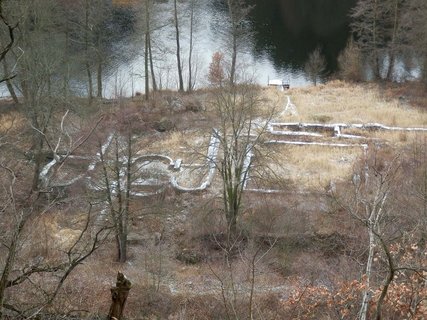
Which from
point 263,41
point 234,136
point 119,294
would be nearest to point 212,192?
point 234,136

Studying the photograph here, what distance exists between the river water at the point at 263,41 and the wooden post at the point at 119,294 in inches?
1192

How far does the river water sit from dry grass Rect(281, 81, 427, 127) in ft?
12.8

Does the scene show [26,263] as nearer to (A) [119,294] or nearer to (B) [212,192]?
(A) [119,294]

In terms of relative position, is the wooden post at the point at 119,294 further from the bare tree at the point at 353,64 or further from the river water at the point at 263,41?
the bare tree at the point at 353,64

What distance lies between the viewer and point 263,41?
4312cm

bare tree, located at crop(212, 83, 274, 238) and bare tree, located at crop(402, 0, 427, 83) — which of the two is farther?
bare tree, located at crop(402, 0, 427, 83)

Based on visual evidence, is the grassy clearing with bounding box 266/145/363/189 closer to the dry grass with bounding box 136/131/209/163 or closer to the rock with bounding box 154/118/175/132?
the dry grass with bounding box 136/131/209/163

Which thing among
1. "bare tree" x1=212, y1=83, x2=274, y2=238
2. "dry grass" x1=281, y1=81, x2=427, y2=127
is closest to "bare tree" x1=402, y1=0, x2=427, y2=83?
"dry grass" x1=281, y1=81, x2=427, y2=127

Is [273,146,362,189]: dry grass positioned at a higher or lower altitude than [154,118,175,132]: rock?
lower

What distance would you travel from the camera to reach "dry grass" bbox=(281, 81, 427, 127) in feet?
103

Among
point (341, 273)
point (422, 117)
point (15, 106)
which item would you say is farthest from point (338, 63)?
point (341, 273)

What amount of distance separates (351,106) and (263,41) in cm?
1161

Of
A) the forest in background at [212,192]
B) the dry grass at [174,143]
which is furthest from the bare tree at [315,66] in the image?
the dry grass at [174,143]

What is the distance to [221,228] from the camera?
22172 millimetres
